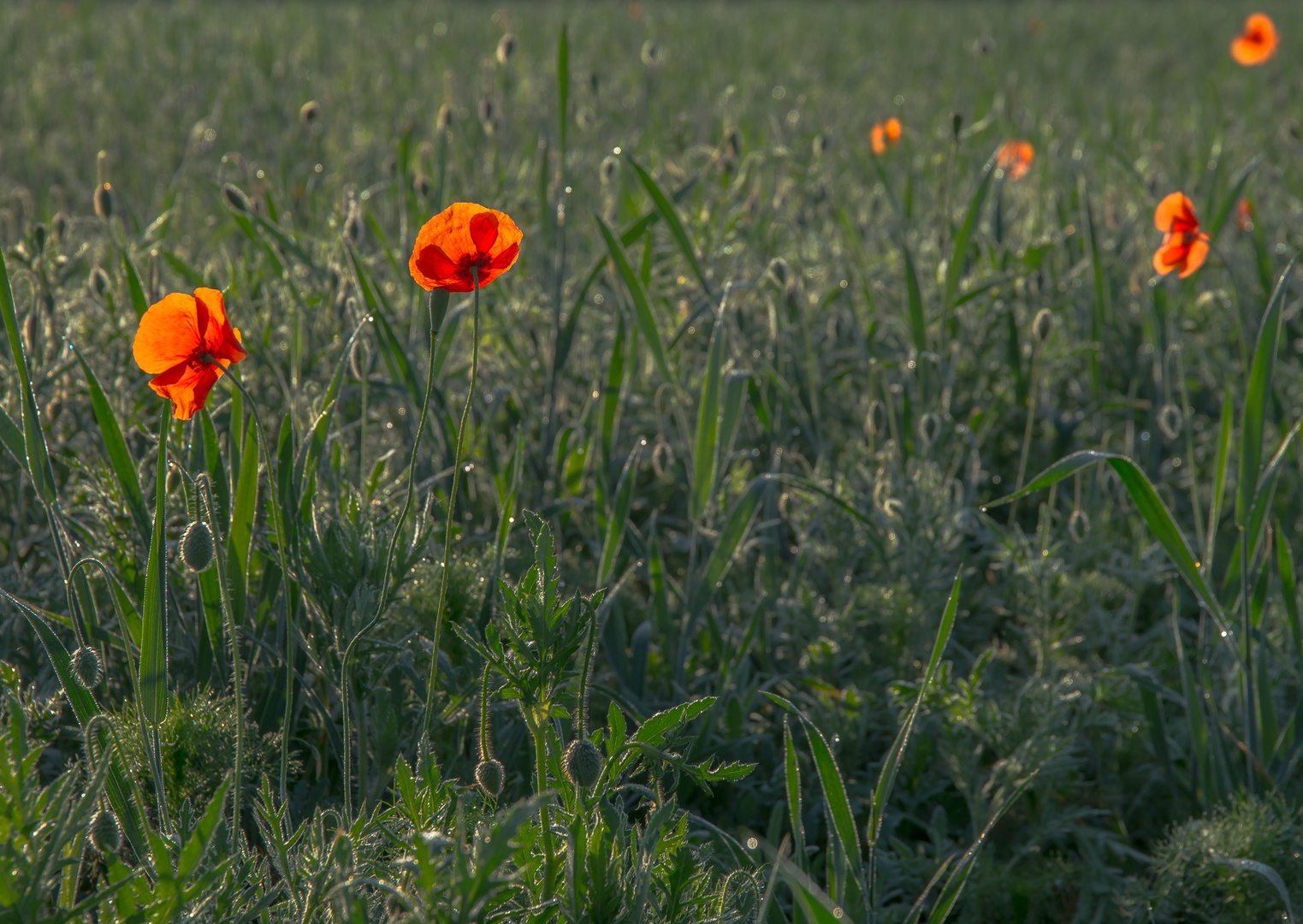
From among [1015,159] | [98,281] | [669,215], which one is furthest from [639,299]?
[1015,159]

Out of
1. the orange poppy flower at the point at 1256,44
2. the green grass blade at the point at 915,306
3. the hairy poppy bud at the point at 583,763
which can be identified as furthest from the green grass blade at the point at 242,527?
the orange poppy flower at the point at 1256,44

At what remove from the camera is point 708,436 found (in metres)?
1.69

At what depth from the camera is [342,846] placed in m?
0.89

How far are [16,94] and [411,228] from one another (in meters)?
3.22

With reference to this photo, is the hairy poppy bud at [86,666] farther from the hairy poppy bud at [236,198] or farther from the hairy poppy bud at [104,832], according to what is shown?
the hairy poppy bud at [236,198]

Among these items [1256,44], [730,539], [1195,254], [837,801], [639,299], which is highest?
[1256,44]

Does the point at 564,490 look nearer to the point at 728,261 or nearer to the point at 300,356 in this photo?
the point at 300,356

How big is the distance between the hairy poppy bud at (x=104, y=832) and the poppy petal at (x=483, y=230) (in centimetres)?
69

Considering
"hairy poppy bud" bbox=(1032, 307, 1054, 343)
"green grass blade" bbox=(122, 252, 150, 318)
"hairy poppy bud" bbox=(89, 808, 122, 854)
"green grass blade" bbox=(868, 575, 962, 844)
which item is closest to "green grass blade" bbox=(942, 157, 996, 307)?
"hairy poppy bud" bbox=(1032, 307, 1054, 343)

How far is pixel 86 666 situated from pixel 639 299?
3.34ft

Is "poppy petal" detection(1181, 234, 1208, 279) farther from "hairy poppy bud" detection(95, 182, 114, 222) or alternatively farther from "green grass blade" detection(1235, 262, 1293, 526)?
"hairy poppy bud" detection(95, 182, 114, 222)

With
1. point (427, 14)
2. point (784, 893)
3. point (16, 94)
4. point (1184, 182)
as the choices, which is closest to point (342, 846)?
point (784, 893)

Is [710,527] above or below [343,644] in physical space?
below

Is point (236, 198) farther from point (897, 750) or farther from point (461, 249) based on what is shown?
point (897, 750)
